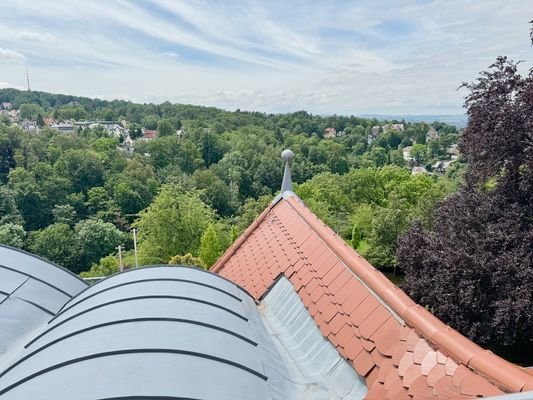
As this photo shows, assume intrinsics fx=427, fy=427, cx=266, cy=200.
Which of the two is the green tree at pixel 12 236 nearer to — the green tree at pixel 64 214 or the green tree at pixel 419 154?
the green tree at pixel 64 214

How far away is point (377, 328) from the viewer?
309 centimetres

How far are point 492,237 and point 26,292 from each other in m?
9.80

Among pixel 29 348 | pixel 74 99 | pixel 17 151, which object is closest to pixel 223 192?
pixel 17 151

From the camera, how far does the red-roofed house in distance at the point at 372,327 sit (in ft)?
7.13

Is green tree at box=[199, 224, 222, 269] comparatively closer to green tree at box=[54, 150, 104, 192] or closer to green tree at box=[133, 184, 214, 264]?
green tree at box=[133, 184, 214, 264]

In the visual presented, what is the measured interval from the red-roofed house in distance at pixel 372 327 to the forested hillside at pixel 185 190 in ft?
44.8

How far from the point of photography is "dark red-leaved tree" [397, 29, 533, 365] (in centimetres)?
973

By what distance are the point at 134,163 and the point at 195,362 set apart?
64.2 meters

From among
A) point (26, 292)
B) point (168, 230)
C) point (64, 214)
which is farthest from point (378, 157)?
point (26, 292)

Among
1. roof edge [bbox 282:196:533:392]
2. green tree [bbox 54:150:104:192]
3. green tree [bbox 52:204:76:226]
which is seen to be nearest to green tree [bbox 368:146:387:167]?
green tree [bbox 54:150:104:192]

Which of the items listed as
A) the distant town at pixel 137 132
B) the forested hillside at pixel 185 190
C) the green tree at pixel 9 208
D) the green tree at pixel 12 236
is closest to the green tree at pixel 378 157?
the forested hillside at pixel 185 190

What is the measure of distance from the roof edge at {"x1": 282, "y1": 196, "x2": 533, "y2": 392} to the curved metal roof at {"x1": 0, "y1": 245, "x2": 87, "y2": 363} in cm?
315

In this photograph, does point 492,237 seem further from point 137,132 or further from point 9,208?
point 137,132

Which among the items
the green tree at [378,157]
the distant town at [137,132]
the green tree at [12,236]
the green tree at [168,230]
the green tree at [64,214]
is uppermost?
the green tree at [168,230]
